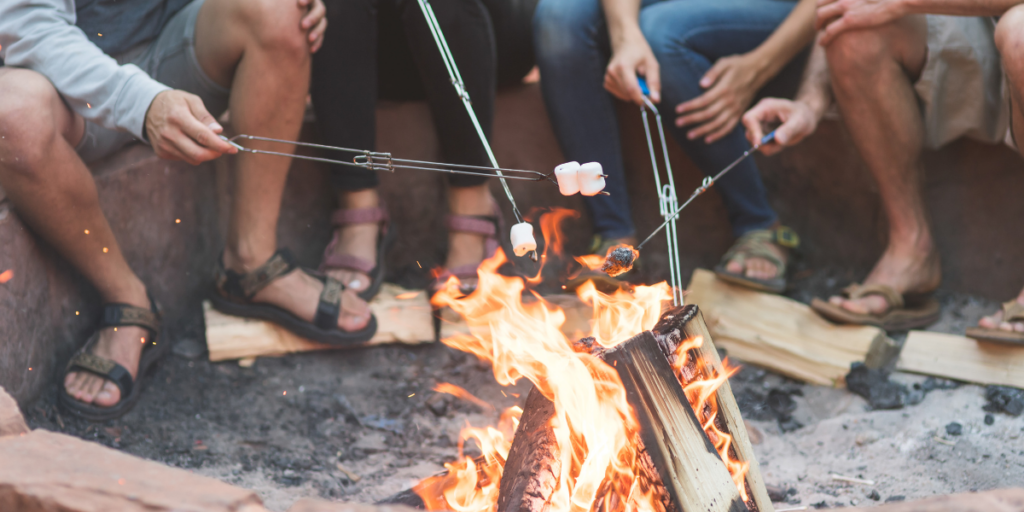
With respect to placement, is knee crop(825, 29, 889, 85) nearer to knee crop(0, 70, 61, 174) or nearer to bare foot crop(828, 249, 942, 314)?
bare foot crop(828, 249, 942, 314)

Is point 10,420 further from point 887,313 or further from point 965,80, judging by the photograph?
point 965,80

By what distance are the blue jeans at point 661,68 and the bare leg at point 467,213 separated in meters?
0.31

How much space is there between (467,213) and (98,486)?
5.25 feet

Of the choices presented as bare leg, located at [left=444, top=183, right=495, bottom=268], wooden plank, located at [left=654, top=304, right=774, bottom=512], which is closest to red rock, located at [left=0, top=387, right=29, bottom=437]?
wooden plank, located at [left=654, top=304, right=774, bottom=512]

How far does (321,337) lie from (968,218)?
2061 mm

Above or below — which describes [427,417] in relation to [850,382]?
below

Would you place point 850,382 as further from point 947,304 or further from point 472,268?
point 472,268

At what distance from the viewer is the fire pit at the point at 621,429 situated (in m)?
1.12

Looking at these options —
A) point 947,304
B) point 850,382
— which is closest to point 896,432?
point 850,382

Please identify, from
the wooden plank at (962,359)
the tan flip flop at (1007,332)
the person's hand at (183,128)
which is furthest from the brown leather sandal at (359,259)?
the tan flip flop at (1007,332)

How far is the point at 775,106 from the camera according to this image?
208 centimetres

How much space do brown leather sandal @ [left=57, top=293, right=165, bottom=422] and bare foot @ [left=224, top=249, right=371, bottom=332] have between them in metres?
0.27

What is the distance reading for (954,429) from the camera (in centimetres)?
175

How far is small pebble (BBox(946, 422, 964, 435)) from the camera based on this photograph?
174 centimetres
